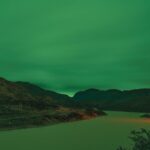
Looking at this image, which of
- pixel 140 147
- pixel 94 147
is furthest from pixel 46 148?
pixel 140 147

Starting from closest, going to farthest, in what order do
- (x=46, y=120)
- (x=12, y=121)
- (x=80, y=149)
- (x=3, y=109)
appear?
(x=80, y=149) → (x=12, y=121) → (x=46, y=120) → (x=3, y=109)

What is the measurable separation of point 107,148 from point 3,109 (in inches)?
3127

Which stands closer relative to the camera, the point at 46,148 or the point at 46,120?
the point at 46,148

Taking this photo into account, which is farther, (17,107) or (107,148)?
(17,107)

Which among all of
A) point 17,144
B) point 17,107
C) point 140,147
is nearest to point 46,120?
point 17,107

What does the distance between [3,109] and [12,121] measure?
27.1 meters

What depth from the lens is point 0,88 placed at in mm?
196625

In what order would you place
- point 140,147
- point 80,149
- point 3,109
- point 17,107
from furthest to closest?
point 17,107 → point 3,109 → point 80,149 → point 140,147

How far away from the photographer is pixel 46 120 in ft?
364

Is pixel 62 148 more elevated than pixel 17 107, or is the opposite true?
pixel 17 107

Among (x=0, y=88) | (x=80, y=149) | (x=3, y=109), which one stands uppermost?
(x=0, y=88)

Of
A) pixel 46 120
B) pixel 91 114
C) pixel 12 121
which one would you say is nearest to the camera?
pixel 12 121

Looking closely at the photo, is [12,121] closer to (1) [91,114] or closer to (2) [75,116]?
(2) [75,116]

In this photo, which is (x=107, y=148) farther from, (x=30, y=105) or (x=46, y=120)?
(x=30, y=105)
